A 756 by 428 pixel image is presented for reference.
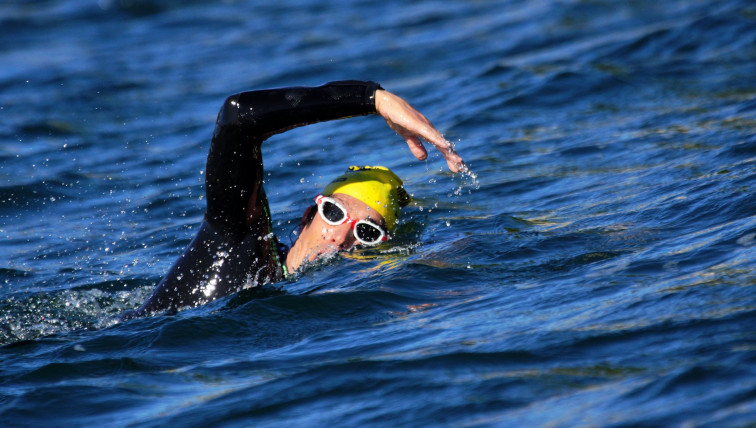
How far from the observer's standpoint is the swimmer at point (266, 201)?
4.84 m

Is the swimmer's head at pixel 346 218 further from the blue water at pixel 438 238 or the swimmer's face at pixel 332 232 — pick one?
the blue water at pixel 438 238

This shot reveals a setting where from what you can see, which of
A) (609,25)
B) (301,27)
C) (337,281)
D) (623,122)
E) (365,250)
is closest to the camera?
(337,281)

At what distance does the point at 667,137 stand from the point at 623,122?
1.11 m

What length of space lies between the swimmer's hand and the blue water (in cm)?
76

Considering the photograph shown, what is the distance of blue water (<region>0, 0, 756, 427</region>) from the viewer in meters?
3.73

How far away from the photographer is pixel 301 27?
18.0 metres

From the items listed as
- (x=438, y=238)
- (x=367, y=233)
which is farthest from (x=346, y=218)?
(x=438, y=238)

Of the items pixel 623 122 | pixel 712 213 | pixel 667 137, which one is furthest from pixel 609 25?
Answer: pixel 712 213

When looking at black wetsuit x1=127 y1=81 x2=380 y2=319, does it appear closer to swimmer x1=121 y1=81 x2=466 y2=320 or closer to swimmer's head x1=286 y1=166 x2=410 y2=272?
swimmer x1=121 y1=81 x2=466 y2=320

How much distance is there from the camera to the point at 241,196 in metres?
5.03

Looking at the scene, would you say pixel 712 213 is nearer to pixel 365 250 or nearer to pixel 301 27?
pixel 365 250

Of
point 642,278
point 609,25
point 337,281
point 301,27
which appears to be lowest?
point 642,278

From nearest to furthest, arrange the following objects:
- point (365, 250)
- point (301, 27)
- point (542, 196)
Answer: point (365, 250), point (542, 196), point (301, 27)

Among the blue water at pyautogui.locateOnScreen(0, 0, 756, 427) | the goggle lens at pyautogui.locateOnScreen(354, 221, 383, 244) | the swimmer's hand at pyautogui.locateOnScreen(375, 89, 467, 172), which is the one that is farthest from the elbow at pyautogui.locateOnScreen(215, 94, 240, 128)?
the goggle lens at pyautogui.locateOnScreen(354, 221, 383, 244)
